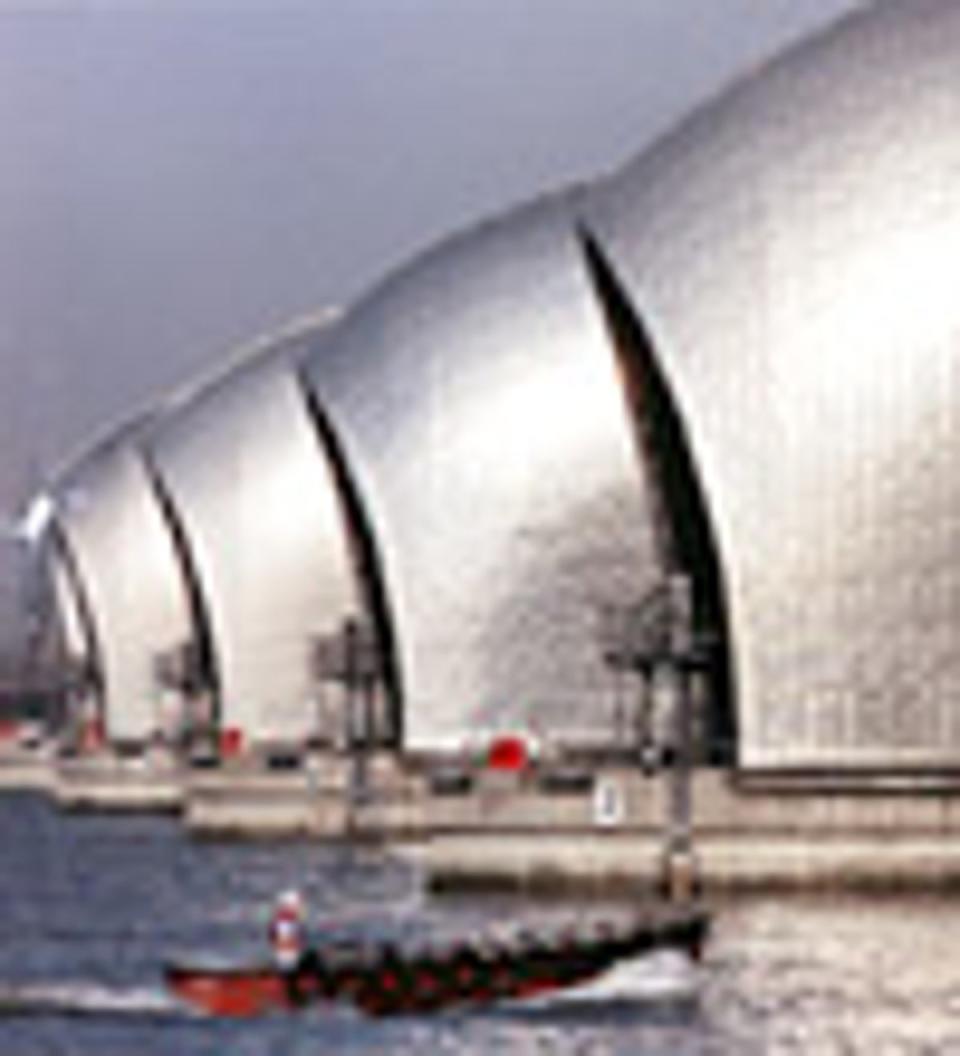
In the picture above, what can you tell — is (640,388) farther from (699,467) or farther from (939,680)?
(939,680)

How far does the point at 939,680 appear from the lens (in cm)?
6550

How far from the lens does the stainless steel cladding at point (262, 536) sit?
333 ft

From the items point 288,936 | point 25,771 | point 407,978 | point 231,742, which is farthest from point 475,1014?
point 25,771

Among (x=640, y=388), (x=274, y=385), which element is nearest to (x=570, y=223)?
(x=640, y=388)

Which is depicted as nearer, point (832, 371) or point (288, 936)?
point (288, 936)

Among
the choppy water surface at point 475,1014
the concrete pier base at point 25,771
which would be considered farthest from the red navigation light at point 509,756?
the concrete pier base at point 25,771

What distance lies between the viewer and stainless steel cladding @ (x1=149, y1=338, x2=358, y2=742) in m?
102

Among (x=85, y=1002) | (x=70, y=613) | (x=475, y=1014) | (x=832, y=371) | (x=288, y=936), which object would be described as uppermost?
(x=70, y=613)

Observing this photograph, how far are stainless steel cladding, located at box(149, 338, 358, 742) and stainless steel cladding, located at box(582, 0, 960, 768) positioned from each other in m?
29.5

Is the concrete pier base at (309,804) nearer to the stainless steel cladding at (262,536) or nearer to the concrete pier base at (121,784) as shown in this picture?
the stainless steel cladding at (262,536)

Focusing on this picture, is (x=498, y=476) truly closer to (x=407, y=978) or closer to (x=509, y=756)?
(x=509, y=756)

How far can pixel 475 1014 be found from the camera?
160 feet

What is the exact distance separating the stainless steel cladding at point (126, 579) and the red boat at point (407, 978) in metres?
67.4

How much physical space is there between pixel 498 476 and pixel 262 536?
23362 millimetres
